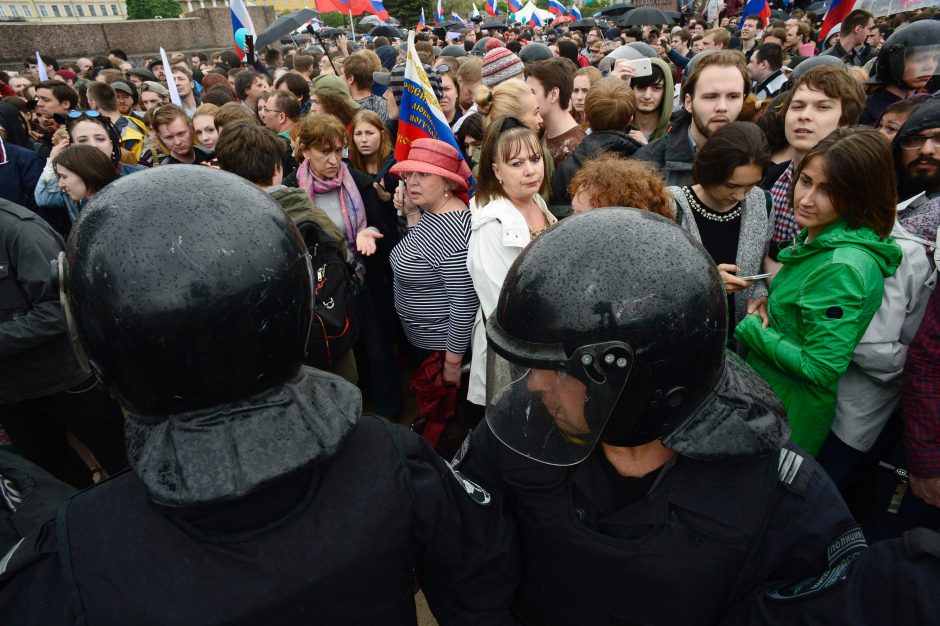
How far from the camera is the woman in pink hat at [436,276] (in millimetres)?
3037

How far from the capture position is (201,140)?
5.08 metres

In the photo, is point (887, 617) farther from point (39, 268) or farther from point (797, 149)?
point (39, 268)

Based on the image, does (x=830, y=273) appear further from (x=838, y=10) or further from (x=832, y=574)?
(x=838, y=10)

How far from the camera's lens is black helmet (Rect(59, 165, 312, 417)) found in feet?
3.13

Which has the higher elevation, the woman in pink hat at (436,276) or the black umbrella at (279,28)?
the black umbrella at (279,28)

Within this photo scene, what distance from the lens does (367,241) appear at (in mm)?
3553

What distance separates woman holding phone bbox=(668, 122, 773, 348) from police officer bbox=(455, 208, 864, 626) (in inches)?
56.3

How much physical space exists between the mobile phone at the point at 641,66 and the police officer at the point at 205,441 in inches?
163

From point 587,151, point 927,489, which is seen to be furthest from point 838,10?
point 927,489

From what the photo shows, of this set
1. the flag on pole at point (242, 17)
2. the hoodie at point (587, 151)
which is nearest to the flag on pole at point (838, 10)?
the hoodie at point (587, 151)

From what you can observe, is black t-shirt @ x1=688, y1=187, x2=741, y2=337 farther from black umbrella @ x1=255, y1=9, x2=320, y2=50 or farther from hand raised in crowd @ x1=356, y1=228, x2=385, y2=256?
black umbrella @ x1=255, y1=9, x2=320, y2=50

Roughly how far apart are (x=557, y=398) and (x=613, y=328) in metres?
0.23

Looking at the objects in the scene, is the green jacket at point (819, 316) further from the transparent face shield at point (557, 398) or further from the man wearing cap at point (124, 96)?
the man wearing cap at point (124, 96)

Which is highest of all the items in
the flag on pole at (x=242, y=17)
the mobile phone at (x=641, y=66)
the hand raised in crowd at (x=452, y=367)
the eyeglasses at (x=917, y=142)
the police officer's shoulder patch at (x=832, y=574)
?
the flag on pole at (x=242, y=17)
